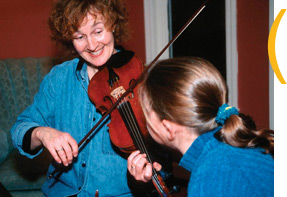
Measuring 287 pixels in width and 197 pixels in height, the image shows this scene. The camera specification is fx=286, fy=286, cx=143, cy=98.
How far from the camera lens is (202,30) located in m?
2.75

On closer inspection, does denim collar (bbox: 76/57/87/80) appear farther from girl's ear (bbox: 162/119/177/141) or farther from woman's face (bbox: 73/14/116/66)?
girl's ear (bbox: 162/119/177/141)

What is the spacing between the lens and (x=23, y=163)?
1.96 meters

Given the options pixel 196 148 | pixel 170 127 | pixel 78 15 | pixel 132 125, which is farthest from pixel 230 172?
pixel 78 15

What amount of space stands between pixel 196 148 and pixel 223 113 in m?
0.13

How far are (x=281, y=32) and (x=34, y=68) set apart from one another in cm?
199

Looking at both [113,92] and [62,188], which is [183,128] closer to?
[113,92]

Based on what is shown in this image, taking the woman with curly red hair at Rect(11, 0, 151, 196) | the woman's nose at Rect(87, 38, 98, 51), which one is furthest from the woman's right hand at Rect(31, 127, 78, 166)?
the woman's nose at Rect(87, 38, 98, 51)

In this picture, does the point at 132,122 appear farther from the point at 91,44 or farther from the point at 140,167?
the point at 91,44

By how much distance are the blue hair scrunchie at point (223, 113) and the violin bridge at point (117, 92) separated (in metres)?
0.48

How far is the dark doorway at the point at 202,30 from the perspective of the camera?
104 inches

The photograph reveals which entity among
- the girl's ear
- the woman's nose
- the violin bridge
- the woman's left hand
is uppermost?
the woman's nose

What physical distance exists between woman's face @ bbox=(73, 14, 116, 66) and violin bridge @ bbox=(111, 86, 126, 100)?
129 mm

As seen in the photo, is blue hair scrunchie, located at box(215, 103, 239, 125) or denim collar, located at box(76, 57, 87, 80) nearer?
blue hair scrunchie, located at box(215, 103, 239, 125)

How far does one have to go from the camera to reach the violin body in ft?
3.69
